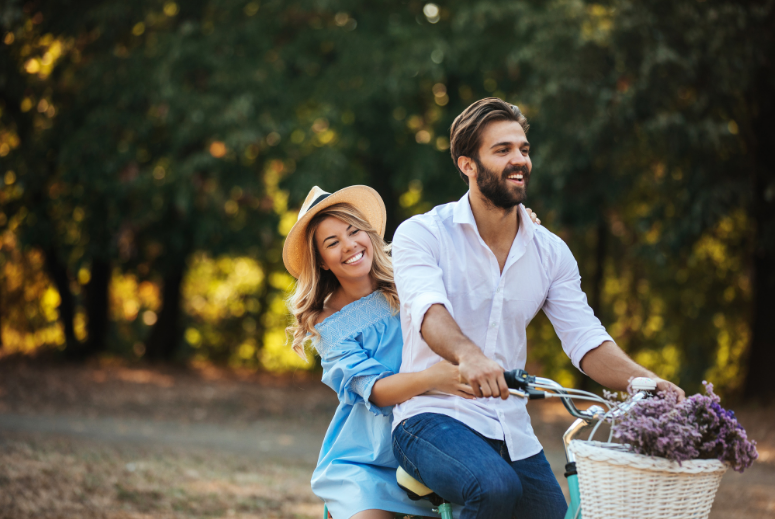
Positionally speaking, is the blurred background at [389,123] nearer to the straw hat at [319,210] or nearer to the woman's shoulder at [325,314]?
the straw hat at [319,210]

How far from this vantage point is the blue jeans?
8.51ft

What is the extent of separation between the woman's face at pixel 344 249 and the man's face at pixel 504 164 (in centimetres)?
80

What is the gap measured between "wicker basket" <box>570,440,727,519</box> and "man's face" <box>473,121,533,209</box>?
3.36 ft

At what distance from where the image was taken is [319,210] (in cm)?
362

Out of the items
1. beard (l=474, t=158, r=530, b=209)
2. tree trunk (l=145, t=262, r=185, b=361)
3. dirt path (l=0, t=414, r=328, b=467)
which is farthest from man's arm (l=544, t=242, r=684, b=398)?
tree trunk (l=145, t=262, r=185, b=361)

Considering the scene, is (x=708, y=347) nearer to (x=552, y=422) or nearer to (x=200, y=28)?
(x=552, y=422)

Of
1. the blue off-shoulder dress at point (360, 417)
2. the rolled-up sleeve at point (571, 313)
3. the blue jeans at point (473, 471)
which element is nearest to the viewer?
the blue jeans at point (473, 471)

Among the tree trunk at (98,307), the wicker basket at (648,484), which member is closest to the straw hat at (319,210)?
the wicker basket at (648,484)

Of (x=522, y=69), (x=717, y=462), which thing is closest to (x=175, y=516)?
(x=717, y=462)

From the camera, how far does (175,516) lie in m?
6.13

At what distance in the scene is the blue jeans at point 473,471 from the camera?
259 cm

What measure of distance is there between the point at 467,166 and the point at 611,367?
0.93 metres

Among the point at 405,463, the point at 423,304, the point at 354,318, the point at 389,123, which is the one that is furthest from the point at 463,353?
the point at 389,123

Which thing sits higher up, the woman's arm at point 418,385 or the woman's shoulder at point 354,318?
the woman's shoulder at point 354,318
